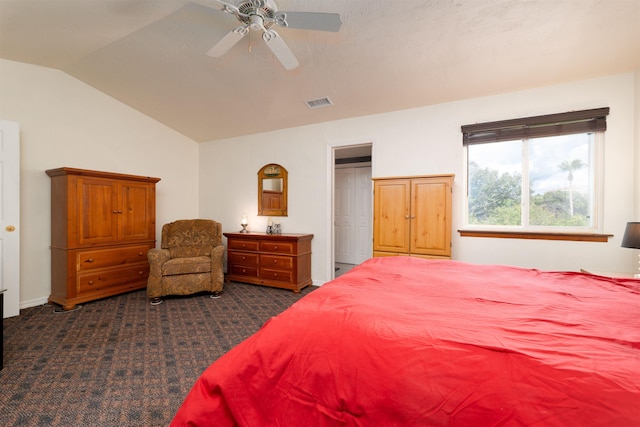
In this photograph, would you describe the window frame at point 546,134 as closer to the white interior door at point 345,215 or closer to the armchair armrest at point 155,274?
the white interior door at point 345,215

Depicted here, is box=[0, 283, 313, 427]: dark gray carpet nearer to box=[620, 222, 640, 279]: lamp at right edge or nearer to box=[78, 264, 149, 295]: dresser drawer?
box=[78, 264, 149, 295]: dresser drawer

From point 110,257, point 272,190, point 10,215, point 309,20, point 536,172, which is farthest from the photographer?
A: point 272,190

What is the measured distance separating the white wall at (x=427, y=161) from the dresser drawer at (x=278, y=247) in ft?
1.67

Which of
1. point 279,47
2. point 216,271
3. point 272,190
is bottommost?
point 216,271

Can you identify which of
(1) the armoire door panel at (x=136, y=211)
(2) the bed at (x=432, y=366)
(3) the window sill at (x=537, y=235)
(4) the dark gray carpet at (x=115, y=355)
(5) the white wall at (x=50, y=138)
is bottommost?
(4) the dark gray carpet at (x=115, y=355)

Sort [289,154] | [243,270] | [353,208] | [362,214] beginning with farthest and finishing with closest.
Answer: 1. [353,208]
2. [362,214]
3. [289,154]
4. [243,270]

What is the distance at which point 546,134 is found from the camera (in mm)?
3014

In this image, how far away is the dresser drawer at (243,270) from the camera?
4242 mm

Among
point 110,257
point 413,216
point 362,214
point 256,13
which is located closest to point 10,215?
point 110,257

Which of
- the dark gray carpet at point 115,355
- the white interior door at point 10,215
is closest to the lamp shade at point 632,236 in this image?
the dark gray carpet at point 115,355

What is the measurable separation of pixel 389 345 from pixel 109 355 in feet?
7.96

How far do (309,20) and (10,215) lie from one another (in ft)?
12.1

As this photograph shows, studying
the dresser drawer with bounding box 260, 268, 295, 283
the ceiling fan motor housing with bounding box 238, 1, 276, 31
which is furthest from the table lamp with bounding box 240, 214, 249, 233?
the ceiling fan motor housing with bounding box 238, 1, 276, 31

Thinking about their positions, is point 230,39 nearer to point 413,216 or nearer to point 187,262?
point 413,216
